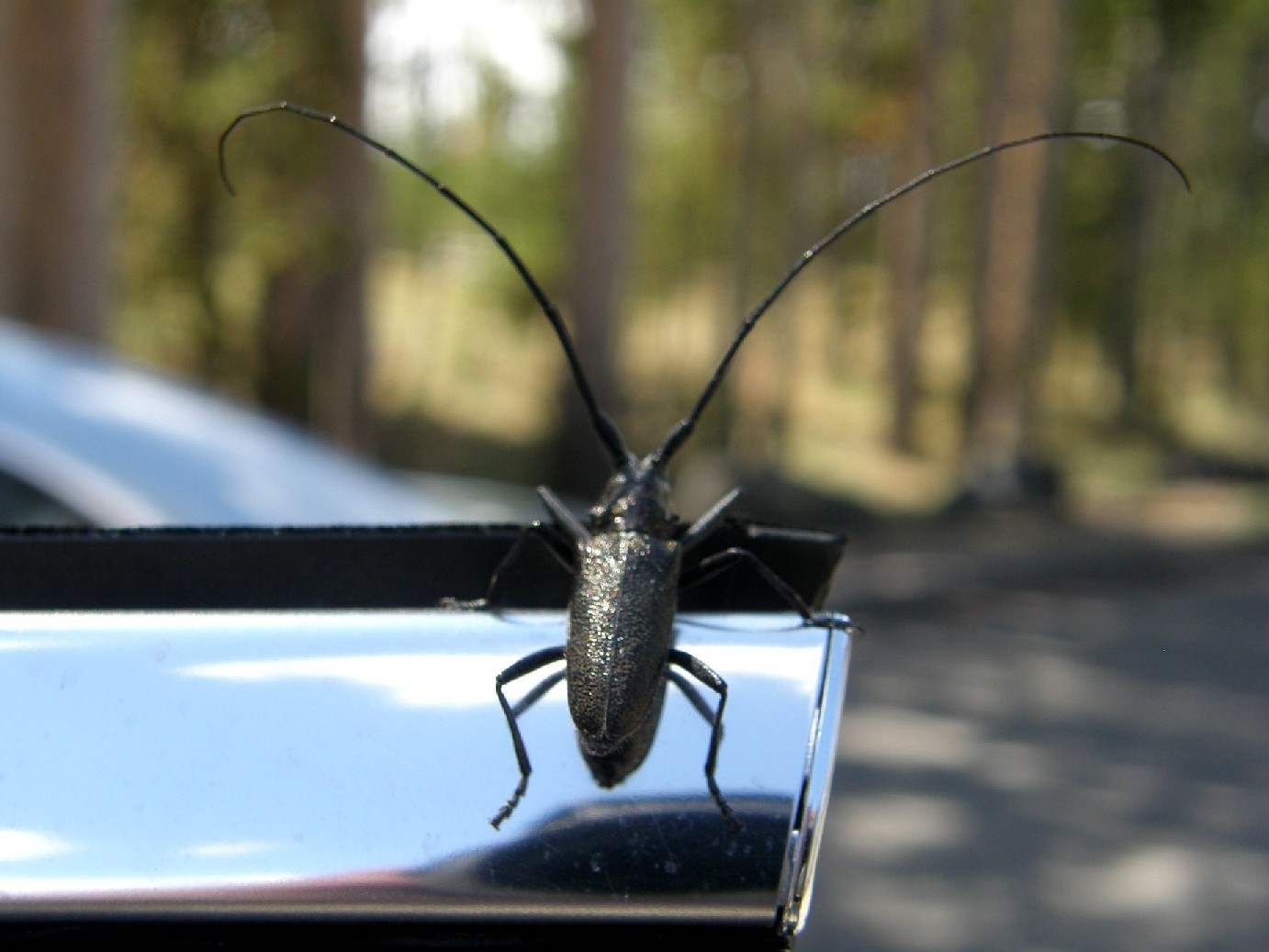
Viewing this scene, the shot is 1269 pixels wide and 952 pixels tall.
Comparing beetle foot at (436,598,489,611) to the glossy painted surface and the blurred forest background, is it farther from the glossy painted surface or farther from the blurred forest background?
the blurred forest background

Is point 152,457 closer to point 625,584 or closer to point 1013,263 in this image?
point 625,584

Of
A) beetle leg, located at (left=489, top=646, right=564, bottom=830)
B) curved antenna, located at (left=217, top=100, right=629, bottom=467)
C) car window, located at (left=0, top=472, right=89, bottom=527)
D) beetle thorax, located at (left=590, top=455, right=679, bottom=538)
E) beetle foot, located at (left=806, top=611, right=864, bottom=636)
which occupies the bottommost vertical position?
car window, located at (left=0, top=472, right=89, bottom=527)

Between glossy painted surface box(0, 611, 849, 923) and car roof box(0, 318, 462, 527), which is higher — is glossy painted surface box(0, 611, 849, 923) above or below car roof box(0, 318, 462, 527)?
above

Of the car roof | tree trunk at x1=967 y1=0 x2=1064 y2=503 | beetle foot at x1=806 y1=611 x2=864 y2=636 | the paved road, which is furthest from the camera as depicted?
tree trunk at x1=967 y1=0 x2=1064 y2=503

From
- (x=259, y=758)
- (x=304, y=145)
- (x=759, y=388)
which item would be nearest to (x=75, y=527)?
(x=259, y=758)

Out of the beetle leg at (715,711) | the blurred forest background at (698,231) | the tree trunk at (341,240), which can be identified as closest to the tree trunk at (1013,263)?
the blurred forest background at (698,231)

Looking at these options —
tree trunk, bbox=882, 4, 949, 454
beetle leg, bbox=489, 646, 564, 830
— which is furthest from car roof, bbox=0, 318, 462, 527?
tree trunk, bbox=882, 4, 949, 454

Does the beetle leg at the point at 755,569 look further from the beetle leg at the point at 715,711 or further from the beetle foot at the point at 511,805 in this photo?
the beetle foot at the point at 511,805
